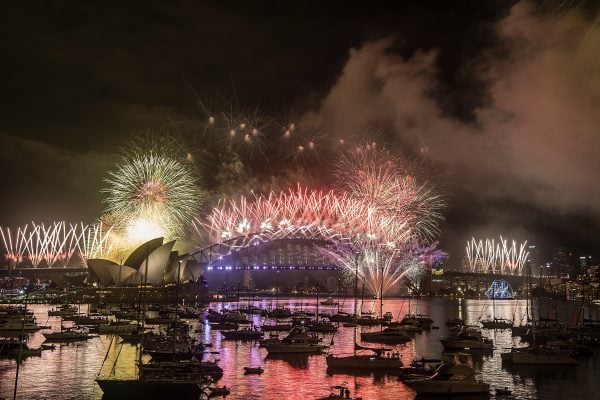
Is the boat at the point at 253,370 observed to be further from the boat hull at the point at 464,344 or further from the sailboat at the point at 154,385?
the boat hull at the point at 464,344

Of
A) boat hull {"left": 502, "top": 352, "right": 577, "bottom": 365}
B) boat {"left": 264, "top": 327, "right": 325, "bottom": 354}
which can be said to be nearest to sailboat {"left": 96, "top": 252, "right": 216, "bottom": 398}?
boat {"left": 264, "top": 327, "right": 325, "bottom": 354}

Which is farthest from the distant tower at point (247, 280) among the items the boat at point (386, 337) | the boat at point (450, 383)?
the boat at point (450, 383)

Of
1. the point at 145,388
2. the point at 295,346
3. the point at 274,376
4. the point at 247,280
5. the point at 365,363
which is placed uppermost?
the point at 247,280

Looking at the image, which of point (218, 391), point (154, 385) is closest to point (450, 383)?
point (218, 391)

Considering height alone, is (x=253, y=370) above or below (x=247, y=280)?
below

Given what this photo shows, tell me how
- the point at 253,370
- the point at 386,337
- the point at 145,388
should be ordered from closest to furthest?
1. the point at 145,388
2. the point at 253,370
3. the point at 386,337

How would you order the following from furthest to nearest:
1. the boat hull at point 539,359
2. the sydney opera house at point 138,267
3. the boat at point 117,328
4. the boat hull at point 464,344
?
the sydney opera house at point 138,267
the boat at point 117,328
the boat hull at point 464,344
the boat hull at point 539,359

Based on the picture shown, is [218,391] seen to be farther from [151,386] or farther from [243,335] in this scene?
[243,335]

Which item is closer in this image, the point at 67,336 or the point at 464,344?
the point at 464,344
